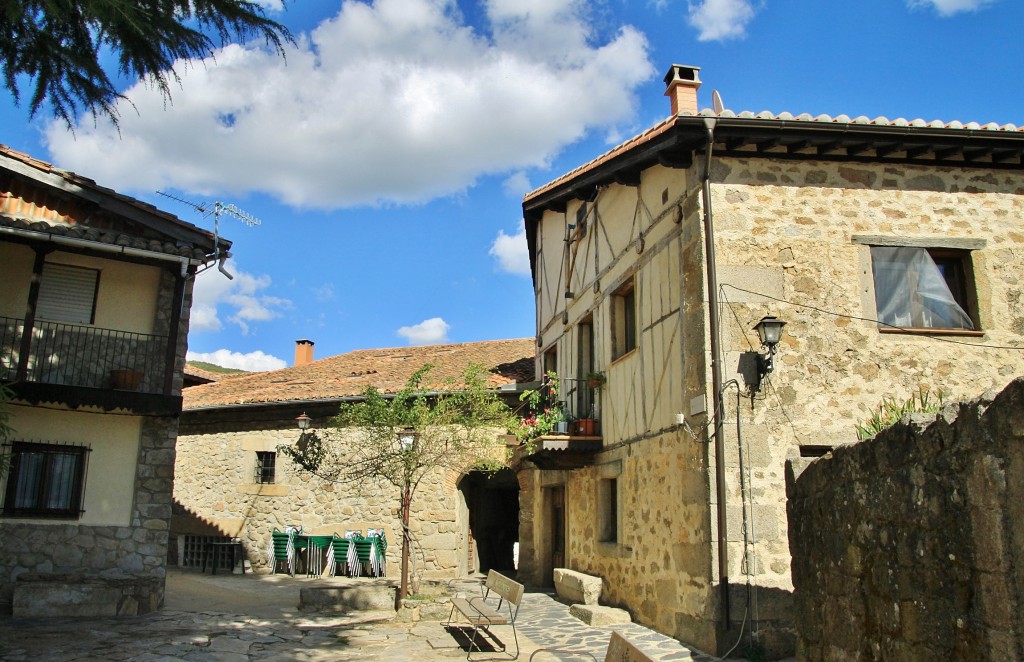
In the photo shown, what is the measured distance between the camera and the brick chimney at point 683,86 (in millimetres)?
9586

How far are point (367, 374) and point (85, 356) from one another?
722 cm

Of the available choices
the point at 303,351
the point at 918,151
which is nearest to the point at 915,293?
the point at 918,151

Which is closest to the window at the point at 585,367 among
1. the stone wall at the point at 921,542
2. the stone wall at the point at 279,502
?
the stone wall at the point at 279,502

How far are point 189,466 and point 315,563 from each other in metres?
3.94

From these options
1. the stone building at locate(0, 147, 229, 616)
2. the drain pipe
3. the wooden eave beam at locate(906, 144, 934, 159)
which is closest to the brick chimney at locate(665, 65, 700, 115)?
the drain pipe

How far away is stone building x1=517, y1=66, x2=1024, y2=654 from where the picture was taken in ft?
24.9

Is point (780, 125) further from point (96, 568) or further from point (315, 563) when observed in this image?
point (315, 563)

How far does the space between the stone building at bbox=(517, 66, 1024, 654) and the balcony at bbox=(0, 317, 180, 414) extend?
6.86m

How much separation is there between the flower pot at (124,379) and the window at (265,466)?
5806mm

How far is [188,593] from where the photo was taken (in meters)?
11.8

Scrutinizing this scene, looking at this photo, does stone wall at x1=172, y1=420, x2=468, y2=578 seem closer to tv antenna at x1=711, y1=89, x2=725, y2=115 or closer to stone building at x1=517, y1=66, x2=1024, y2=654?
stone building at x1=517, y1=66, x2=1024, y2=654

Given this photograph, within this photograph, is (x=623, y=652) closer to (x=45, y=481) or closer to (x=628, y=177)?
(x=628, y=177)

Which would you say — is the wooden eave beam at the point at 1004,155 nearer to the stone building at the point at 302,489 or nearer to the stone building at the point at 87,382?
the stone building at the point at 302,489

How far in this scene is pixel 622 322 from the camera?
10781mm
